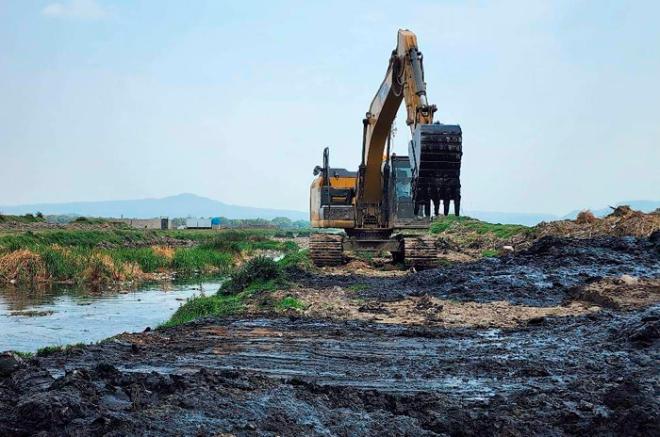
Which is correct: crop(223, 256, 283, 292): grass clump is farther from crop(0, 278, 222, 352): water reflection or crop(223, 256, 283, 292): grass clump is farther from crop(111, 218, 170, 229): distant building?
crop(111, 218, 170, 229): distant building

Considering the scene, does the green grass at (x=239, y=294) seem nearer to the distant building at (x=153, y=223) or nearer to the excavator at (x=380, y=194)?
the excavator at (x=380, y=194)

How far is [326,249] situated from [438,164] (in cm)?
919

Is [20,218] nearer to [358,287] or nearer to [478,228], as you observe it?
[478,228]

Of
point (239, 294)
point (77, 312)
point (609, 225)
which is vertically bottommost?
point (77, 312)

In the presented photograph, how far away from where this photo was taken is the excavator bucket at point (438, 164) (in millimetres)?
12102

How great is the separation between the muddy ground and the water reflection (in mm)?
3725

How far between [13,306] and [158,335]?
1027 centimetres

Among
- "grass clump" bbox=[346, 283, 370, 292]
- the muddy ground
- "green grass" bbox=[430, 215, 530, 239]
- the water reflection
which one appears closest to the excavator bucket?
the muddy ground

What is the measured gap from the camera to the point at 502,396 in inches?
239

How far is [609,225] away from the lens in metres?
27.1

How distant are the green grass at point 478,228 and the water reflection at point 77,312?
665 inches

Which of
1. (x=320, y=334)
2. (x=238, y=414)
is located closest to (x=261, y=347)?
(x=320, y=334)

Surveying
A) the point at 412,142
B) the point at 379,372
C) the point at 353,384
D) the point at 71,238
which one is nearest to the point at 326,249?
the point at 412,142

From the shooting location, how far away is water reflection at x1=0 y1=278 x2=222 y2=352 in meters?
13.6
